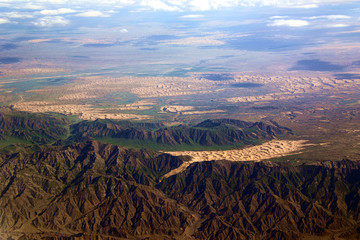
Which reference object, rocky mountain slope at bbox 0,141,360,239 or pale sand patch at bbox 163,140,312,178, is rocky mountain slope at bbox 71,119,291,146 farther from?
rocky mountain slope at bbox 0,141,360,239

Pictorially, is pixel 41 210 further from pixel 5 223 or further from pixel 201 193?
pixel 201 193

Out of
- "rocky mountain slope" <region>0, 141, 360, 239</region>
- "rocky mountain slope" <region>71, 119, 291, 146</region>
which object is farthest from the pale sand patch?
"rocky mountain slope" <region>0, 141, 360, 239</region>

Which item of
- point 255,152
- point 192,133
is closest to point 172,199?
point 255,152

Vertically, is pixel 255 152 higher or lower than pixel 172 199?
lower

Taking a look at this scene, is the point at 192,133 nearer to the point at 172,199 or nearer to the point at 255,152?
the point at 255,152

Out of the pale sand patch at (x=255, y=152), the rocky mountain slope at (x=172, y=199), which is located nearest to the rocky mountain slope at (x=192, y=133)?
the pale sand patch at (x=255, y=152)
